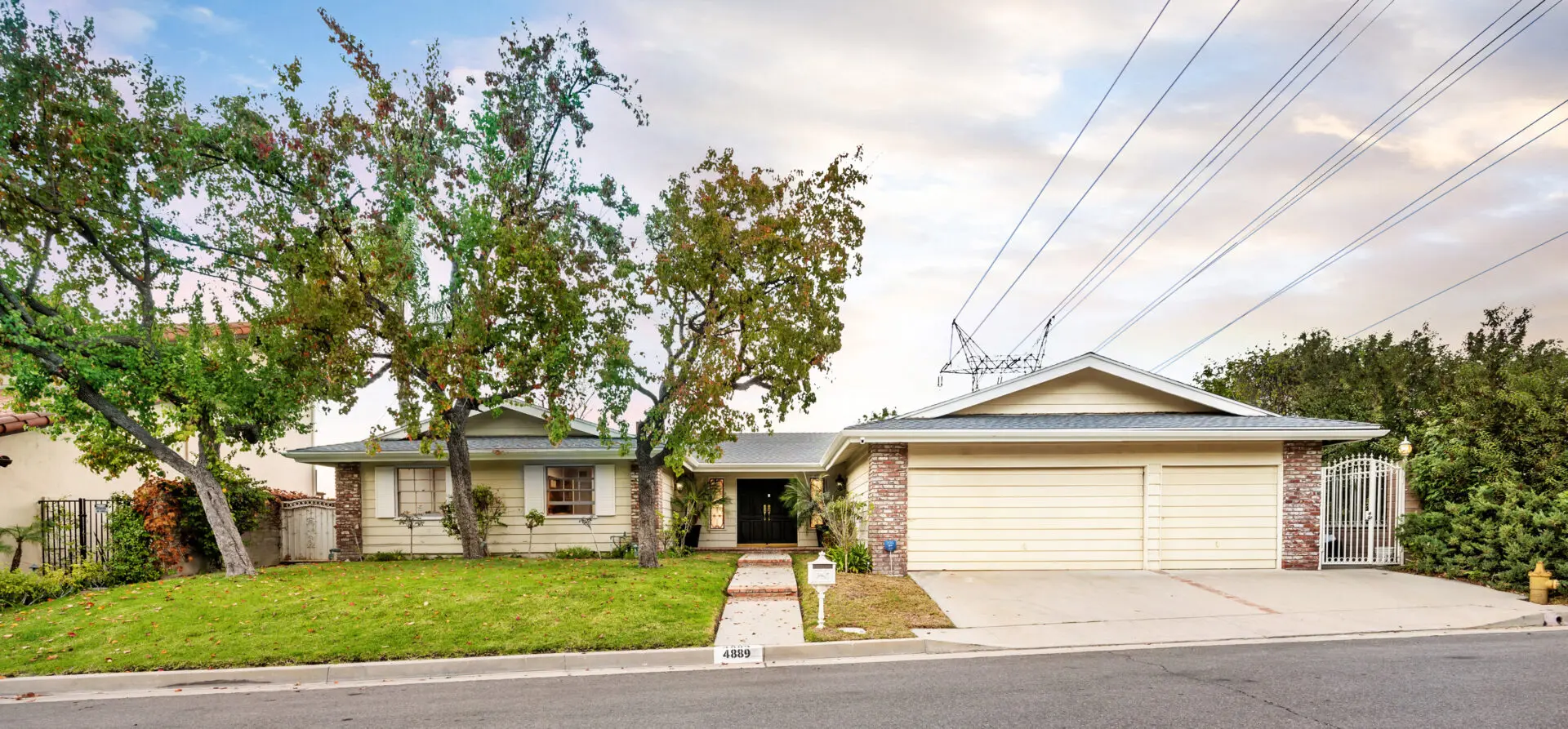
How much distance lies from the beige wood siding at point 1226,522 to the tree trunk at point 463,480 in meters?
Answer: 13.7

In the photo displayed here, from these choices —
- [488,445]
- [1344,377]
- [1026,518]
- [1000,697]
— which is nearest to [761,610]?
[1000,697]

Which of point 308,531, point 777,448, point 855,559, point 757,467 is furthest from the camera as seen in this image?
point 777,448

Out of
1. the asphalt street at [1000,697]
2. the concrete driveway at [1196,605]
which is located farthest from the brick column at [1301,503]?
the asphalt street at [1000,697]

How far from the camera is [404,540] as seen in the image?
17.9 m

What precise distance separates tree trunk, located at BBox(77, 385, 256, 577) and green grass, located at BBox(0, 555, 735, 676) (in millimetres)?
531

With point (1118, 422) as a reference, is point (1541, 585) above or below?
below

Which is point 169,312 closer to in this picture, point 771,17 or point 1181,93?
point 771,17

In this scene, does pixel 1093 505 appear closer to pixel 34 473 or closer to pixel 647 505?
pixel 647 505

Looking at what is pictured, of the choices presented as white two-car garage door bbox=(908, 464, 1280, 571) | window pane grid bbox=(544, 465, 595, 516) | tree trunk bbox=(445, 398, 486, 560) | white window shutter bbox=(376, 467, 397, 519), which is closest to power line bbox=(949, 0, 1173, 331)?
white two-car garage door bbox=(908, 464, 1280, 571)

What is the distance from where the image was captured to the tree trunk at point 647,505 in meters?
15.2

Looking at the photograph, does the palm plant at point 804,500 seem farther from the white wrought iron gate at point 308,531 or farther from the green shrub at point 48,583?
the green shrub at point 48,583

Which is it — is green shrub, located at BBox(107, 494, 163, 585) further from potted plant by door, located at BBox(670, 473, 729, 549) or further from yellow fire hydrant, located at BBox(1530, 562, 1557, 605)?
yellow fire hydrant, located at BBox(1530, 562, 1557, 605)

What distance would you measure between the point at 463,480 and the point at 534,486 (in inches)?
75.8

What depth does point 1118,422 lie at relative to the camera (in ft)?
47.3
